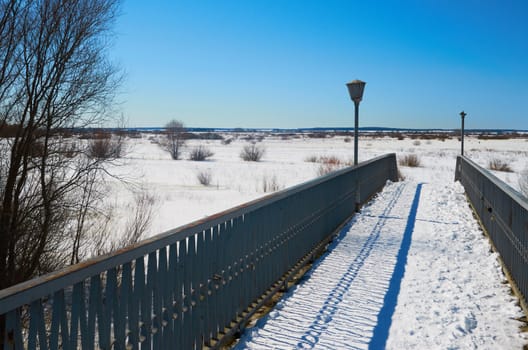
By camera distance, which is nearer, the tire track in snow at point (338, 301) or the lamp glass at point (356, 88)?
the tire track in snow at point (338, 301)

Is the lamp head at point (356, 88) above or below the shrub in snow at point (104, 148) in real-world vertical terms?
above

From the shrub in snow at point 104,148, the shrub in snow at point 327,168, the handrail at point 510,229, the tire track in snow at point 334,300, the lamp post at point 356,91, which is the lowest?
the shrub in snow at point 327,168

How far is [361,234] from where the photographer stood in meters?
8.80

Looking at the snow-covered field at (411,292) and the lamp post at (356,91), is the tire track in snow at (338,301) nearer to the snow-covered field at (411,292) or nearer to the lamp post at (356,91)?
the snow-covered field at (411,292)

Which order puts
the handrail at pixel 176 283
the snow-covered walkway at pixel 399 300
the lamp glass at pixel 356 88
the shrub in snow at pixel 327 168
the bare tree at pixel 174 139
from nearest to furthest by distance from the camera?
the handrail at pixel 176 283
the snow-covered walkway at pixel 399 300
the lamp glass at pixel 356 88
the shrub in snow at pixel 327 168
the bare tree at pixel 174 139

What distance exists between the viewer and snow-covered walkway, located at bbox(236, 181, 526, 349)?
4.09m

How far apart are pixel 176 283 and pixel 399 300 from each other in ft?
9.73

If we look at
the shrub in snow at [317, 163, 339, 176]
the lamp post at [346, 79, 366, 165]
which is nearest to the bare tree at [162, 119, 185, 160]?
the shrub in snow at [317, 163, 339, 176]

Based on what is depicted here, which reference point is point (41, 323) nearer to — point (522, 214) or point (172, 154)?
point (522, 214)

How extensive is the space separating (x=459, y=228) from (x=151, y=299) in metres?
A: 7.82

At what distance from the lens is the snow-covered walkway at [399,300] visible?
4094mm

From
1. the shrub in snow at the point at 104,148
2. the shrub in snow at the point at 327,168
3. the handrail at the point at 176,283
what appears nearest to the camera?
the handrail at the point at 176,283

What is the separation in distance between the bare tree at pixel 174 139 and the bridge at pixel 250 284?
34.5 meters

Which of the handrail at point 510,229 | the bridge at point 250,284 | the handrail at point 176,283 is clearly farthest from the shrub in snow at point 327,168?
the handrail at point 176,283
